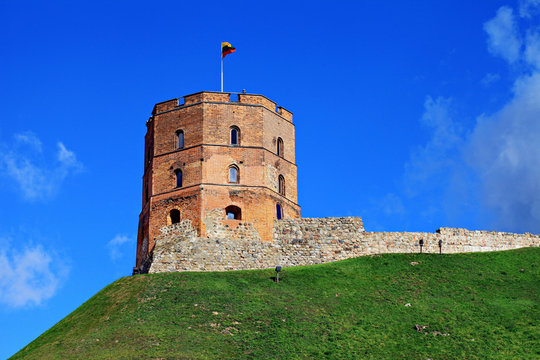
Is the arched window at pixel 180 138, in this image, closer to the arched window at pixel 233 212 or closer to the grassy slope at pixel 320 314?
the arched window at pixel 233 212

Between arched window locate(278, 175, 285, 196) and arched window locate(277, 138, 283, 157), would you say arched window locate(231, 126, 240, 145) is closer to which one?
arched window locate(277, 138, 283, 157)

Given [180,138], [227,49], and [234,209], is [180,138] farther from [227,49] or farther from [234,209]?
[227,49]

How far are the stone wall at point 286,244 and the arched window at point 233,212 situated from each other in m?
0.75

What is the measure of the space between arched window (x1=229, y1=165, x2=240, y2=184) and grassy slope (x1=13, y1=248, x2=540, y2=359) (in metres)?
7.47

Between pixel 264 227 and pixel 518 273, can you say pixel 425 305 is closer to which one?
pixel 518 273

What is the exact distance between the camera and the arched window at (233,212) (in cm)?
5706

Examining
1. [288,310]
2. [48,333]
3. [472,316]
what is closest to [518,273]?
[472,316]

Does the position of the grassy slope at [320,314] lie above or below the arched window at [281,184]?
below

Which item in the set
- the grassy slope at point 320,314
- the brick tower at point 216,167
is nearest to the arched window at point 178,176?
the brick tower at point 216,167

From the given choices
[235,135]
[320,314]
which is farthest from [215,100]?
[320,314]

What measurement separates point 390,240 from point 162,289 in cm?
A: 1627

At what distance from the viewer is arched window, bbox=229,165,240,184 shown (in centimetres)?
5788

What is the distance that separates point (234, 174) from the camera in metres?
58.1

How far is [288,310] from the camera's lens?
47531mm
